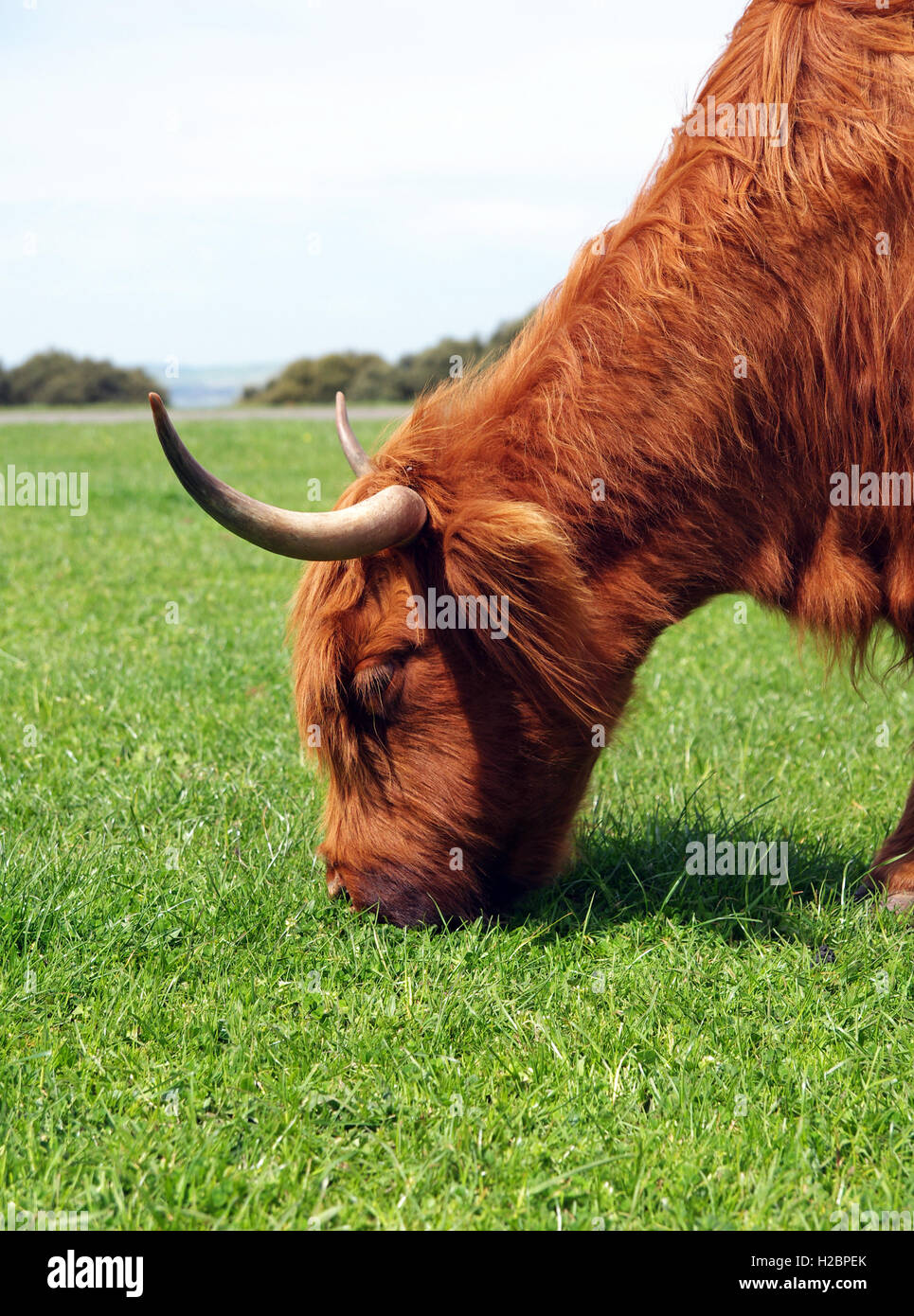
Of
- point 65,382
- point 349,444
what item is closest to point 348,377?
point 65,382

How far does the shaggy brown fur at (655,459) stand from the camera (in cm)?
331

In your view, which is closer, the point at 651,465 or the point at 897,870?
the point at 651,465

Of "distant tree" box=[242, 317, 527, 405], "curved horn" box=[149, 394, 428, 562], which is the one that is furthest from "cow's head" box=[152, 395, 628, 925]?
"distant tree" box=[242, 317, 527, 405]

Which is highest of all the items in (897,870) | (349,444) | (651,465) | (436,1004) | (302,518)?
(349,444)

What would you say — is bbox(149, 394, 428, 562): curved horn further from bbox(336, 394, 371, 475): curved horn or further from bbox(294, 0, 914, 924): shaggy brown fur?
bbox(336, 394, 371, 475): curved horn

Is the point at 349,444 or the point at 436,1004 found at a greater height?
the point at 349,444

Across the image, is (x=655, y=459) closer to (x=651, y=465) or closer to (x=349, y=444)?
(x=651, y=465)

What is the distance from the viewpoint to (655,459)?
133 inches

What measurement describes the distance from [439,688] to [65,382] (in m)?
48.2

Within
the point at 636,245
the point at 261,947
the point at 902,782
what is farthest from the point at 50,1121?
the point at 902,782

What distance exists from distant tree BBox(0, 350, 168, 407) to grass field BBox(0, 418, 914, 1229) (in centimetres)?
4493

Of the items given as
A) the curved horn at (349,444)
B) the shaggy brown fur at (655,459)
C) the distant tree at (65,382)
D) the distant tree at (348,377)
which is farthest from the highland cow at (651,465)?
the distant tree at (65,382)

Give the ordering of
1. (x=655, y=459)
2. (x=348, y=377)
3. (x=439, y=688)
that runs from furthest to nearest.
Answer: (x=348, y=377)
(x=439, y=688)
(x=655, y=459)

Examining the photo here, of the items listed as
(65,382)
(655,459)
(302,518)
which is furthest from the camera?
(65,382)
